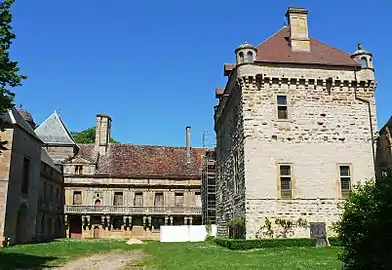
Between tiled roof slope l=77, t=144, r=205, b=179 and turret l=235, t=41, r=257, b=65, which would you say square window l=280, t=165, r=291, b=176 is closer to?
turret l=235, t=41, r=257, b=65

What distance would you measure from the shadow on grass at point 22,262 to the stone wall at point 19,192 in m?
8.06

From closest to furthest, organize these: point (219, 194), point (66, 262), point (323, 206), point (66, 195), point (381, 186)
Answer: point (381, 186) → point (66, 262) → point (323, 206) → point (219, 194) → point (66, 195)

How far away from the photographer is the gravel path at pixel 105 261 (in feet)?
47.2

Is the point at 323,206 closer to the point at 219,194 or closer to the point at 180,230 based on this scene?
the point at 219,194

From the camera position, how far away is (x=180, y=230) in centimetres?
3072

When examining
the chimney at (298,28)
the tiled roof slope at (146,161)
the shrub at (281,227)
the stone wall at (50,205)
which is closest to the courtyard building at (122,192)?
the tiled roof slope at (146,161)

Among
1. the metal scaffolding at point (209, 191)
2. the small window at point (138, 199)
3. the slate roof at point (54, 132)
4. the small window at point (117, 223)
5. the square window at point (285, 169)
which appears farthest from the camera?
the slate roof at point (54, 132)

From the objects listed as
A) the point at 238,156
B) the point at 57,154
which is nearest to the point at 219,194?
the point at 238,156

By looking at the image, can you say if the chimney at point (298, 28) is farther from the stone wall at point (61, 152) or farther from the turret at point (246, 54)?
the stone wall at point (61, 152)

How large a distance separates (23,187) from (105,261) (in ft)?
44.7

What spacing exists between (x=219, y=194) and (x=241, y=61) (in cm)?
1128

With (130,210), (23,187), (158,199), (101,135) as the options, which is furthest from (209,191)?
(101,135)

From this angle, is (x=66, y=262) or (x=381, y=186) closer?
(x=381, y=186)

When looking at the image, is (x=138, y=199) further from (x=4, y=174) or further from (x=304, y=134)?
(x=304, y=134)
